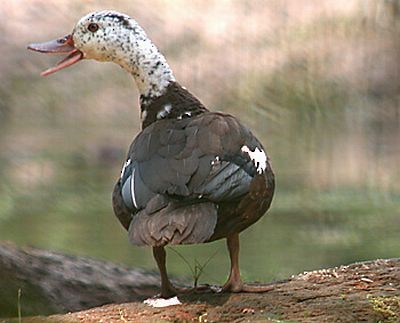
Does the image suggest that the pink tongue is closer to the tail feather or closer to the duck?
the duck

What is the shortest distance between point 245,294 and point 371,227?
8.50 meters

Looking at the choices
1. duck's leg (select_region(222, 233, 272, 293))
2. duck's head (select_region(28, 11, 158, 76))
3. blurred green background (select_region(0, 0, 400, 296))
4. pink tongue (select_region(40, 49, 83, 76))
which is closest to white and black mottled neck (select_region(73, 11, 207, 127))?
duck's head (select_region(28, 11, 158, 76))

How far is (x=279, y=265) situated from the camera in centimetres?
1081

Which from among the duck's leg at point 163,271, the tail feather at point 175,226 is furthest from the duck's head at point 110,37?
the tail feather at point 175,226

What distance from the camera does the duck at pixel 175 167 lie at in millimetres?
4445

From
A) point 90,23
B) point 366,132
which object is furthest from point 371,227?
point 366,132

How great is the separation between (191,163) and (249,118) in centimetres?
336

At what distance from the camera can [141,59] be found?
5379 mm

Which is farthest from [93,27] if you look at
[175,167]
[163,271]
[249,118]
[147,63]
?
[249,118]

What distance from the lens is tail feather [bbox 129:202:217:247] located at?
4.36 meters

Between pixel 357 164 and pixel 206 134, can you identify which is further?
pixel 357 164

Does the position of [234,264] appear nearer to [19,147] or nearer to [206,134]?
[206,134]

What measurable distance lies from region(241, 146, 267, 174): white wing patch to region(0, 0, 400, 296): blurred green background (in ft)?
5.99

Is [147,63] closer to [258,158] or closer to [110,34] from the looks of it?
[110,34]
